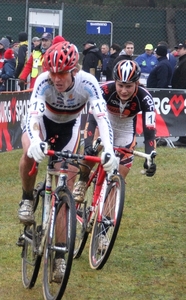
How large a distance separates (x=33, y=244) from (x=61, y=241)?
60 centimetres

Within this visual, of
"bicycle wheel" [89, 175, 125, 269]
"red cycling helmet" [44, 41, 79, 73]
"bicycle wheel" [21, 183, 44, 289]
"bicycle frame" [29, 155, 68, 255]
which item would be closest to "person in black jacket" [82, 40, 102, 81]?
"bicycle wheel" [89, 175, 125, 269]

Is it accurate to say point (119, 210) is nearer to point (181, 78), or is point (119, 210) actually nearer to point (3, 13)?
point (181, 78)

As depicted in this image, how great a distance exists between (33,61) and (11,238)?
8.79 metres

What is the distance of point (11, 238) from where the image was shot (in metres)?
8.34

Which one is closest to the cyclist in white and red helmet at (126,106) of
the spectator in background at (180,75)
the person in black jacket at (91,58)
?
the spectator in background at (180,75)

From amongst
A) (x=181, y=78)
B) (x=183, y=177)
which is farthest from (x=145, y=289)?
(x=181, y=78)

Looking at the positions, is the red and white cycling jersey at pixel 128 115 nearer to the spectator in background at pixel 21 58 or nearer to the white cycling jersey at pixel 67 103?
the white cycling jersey at pixel 67 103

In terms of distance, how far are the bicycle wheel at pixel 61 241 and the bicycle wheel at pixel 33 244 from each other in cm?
29

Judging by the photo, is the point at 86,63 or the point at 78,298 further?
the point at 86,63

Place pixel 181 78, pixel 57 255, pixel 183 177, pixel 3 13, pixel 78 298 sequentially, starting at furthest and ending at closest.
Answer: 1. pixel 3 13
2. pixel 181 78
3. pixel 183 177
4. pixel 78 298
5. pixel 57 255

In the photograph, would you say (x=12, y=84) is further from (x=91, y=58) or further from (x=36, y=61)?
(x=36, y=61)

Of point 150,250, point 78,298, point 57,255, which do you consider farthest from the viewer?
point 150,250

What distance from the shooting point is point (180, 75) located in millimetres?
16391

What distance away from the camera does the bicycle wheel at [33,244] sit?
20.2 feet
